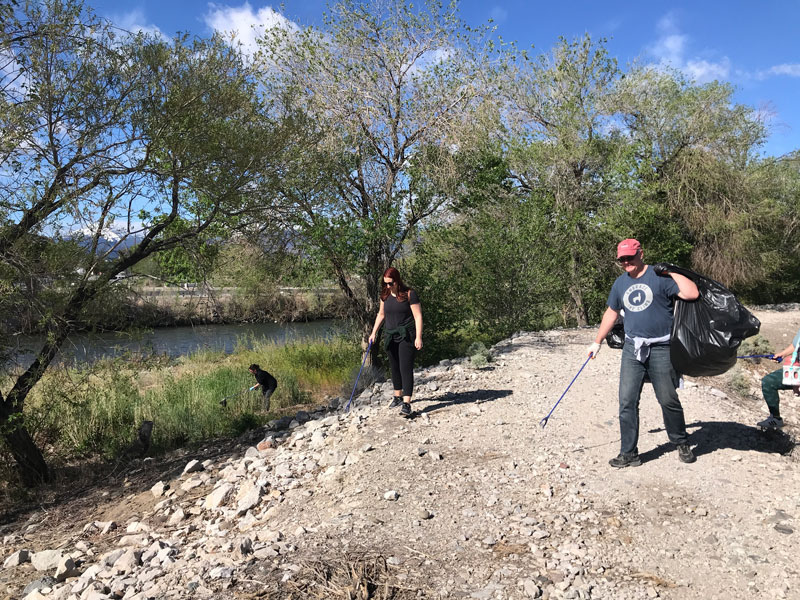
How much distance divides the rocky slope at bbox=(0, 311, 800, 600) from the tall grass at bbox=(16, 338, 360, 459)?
1.51 meters

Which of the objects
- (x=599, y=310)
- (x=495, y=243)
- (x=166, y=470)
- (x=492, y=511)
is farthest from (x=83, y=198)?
(x=599, y=310)

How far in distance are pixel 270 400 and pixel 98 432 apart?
10.2 feet

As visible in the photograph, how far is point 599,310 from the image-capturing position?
781 inches

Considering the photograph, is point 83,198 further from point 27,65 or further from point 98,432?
point 98,432

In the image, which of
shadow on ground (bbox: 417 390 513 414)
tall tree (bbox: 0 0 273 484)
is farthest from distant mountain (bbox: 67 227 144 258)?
shadow on ground (bbox: 417 390 513 414)

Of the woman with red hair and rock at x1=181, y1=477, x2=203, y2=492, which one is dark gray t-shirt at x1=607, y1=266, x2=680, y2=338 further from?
rock at x1=181, y1=477, x2=203, y2=492

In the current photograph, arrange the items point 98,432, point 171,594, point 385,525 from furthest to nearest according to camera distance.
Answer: point 98,432 < point 385,525 < point 171,594

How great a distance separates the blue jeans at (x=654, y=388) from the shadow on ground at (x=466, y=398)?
250 centimetres

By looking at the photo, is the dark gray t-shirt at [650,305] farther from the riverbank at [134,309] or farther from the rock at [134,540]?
the riverbank at [134,309]

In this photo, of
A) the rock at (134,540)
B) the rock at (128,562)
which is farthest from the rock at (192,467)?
the rock at (128,562)

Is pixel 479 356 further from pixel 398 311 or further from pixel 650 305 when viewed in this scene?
pixel 650 305

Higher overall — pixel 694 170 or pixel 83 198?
pixel 694 170

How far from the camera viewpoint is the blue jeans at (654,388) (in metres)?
4.66

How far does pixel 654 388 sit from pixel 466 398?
2.97 metres
